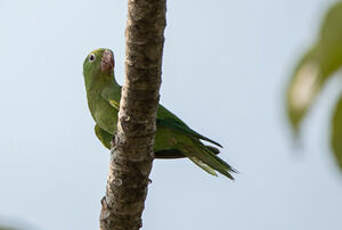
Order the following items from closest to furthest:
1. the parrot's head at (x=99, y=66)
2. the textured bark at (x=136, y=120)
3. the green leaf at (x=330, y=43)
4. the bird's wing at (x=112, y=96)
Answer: the green leaf at (x=330, y=43), the textured bark at (x=136, y=120), the bird's wing at (x=112, y=96), the parrot's head at (x=99, y=66)

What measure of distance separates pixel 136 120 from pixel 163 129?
1.45m

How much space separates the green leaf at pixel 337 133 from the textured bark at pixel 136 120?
195 cm

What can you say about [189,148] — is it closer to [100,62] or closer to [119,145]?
[100,62]

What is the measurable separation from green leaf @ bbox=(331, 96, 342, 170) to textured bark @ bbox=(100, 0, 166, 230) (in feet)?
6.39

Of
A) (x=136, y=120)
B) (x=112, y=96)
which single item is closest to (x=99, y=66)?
(x=112, y=96)

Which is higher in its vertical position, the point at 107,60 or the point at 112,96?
the point at 107,60

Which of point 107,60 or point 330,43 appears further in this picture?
point 107,60

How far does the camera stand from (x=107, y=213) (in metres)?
3.50

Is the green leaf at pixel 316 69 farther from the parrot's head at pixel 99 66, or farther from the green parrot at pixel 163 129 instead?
the parrot's head at pixel 99 66

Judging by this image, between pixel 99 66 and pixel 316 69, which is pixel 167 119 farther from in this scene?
pixel 316 69

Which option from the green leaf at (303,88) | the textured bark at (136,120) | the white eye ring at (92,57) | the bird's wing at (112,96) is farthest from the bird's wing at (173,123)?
the green leaf at (303,88)

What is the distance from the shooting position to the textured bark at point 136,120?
2.62m

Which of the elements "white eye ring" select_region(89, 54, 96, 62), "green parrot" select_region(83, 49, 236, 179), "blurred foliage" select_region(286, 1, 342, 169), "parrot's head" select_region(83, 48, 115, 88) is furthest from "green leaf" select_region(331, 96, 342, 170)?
"white eye ring" select_region(89, 54, 96, 62)

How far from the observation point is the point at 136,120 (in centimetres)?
302
